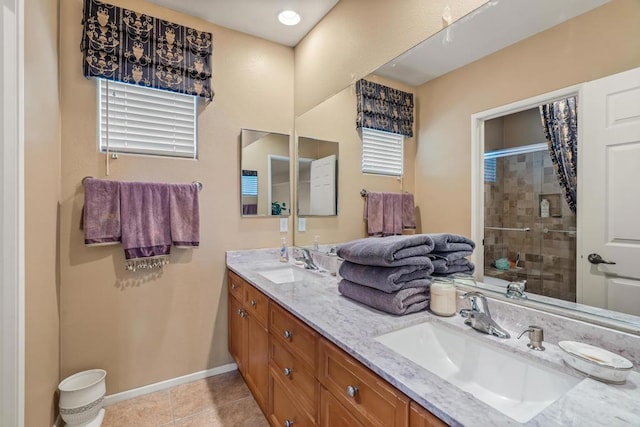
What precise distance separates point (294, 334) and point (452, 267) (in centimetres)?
75

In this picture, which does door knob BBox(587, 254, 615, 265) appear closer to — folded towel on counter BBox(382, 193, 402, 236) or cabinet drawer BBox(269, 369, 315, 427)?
folded towel on counter BBox(382, 193, 402, 236)

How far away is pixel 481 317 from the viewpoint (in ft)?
3.34

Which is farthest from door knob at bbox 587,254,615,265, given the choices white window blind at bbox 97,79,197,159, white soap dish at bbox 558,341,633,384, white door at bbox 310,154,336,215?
white window blind at bbox 97,79,197,159

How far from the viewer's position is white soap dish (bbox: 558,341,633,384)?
0.70 meters

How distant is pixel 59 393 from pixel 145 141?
1616 millimetres

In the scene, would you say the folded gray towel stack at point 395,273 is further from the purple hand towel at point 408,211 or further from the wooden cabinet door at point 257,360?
the wooden cabinet door at point 257,360

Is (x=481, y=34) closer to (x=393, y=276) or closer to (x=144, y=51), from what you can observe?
(x=393, y=276)

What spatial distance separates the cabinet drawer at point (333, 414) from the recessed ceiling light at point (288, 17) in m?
2.34

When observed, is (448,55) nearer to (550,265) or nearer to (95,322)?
(550,265)

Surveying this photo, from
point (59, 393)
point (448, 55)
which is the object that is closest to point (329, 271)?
point (448, 55)

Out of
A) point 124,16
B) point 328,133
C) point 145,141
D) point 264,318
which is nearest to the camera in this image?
point 264,318

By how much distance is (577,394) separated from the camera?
0.67 m

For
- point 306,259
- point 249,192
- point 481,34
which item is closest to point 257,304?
point 306,259

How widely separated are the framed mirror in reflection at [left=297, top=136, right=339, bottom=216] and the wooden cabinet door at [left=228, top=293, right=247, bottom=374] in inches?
35.7
